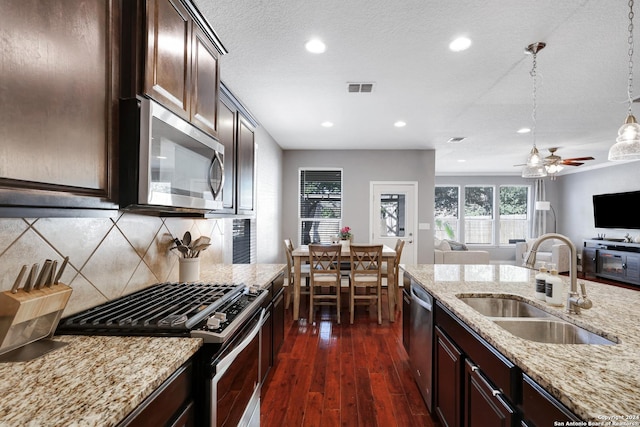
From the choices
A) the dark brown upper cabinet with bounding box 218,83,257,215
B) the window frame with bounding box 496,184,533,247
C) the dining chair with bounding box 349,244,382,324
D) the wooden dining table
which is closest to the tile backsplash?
the dark brown upper cabinet with bounding box 218,83,257,215

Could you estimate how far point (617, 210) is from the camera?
7.06 m

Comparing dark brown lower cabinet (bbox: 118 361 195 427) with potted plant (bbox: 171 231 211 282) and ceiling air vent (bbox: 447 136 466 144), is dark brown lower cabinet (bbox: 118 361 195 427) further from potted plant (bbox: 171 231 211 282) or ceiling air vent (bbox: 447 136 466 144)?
ceiling air vent (bbox: 447 136 466 144)

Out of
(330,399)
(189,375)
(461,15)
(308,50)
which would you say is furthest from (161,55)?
(330,399)

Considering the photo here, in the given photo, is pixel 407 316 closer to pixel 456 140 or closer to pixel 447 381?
pixel 447 381

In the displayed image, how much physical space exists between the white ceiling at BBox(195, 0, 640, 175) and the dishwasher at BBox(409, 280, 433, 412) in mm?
1816

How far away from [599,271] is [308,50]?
846 centimetres

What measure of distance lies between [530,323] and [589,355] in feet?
1.83

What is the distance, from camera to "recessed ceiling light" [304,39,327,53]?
234 cm

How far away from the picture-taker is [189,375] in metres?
1.09

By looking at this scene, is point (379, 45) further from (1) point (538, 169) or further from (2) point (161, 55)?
(1) point (538, 169)

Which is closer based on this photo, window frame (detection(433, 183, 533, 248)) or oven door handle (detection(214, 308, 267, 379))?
oven door handle (detection(214, 308, 267, 379))

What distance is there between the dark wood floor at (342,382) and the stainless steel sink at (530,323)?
0.84 metres

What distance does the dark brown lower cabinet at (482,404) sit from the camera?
42.9 inches

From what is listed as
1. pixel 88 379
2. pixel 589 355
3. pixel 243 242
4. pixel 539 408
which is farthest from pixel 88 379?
pixel 243 242
